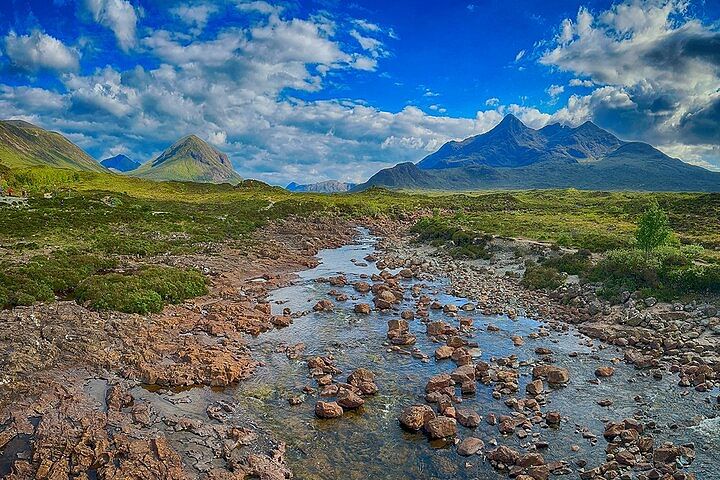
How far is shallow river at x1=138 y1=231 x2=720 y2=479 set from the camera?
49.8 ft

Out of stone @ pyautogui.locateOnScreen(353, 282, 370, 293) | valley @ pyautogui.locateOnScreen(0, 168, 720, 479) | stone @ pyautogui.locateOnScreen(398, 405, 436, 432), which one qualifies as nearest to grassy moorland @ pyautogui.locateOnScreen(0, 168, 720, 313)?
valley @ pyautogui.locateOnScreen(0, 168, 720, 479)

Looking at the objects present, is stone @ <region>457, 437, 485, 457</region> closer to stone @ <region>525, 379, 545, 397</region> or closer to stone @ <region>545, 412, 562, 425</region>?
stone @ <region>545, 412, 562, 425</region>

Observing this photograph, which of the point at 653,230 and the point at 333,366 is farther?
→ the point at 653,230

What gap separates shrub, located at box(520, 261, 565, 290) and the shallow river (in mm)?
9500

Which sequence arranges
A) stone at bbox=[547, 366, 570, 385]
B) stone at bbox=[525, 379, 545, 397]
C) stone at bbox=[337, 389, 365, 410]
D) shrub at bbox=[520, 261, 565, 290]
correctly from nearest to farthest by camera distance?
stone at bbox=[337, 389, 365, 410] → stone at bbox=[525, 379, 545, 397] → stone at bbox=[547, 366, 570, 385] → shrub at bbox=[520, 261, 565, 290]

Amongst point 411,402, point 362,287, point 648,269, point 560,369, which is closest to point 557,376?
point 560,369

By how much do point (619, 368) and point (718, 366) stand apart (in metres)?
3.91

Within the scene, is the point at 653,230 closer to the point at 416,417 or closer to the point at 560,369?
the point at 560,369

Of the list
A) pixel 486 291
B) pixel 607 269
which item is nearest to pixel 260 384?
pixel 486 291

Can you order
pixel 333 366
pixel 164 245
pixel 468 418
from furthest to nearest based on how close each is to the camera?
pixel 164 245 < pixel 333 366 < pixel 468 418

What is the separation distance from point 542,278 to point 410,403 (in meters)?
23.4

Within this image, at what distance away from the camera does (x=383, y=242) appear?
6819 cm

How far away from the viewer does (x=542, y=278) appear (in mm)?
38219

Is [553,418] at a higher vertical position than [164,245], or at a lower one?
lower
